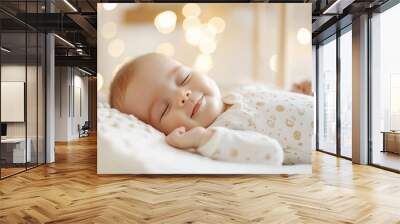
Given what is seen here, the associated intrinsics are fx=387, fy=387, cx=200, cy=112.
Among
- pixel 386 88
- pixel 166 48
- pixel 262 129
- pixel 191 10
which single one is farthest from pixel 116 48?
pixel 386 88

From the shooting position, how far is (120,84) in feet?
20.1

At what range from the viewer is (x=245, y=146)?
20.2ft

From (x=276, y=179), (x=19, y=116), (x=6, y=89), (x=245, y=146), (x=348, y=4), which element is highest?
(x=348, y=4)

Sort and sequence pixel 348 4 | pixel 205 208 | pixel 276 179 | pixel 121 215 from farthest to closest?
pixel 348 4 → pixel 276 179 → pixel 205 208 → pixel 121 215

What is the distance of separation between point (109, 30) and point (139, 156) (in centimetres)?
208

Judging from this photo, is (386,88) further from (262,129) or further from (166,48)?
(166,48)

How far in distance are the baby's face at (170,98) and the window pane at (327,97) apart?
4.50 m

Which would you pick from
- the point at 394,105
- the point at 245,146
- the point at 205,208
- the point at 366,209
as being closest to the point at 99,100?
the point at 245,146

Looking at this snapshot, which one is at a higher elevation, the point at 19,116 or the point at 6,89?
the point at 6,89

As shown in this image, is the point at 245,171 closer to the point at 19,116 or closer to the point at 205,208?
the point at 205,208

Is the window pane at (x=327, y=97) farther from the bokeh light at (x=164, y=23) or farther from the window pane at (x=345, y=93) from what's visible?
the bokeh light at (x=164, y=23)

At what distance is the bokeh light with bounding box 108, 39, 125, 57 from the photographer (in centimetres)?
618

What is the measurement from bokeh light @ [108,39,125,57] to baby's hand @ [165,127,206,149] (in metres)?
1.55

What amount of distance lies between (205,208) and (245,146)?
84.5 inches
